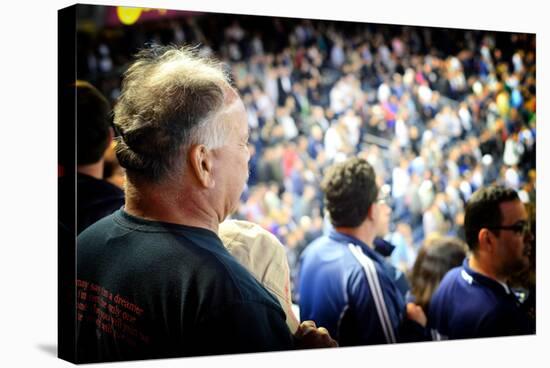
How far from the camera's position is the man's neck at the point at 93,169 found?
5.34 metres

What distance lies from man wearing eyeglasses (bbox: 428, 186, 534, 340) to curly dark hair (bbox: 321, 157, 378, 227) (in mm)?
704

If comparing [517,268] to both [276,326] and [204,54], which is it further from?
[204,54]

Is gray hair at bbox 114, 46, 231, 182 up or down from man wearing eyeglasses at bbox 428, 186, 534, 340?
up

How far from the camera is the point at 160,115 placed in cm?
536

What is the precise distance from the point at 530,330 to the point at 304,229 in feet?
5.74

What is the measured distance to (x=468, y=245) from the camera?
21.3ft

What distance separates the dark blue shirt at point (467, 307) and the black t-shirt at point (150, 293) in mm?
1499

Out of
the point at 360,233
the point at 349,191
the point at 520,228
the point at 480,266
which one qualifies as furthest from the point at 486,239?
the point at 349,191

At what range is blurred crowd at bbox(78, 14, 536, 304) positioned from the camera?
19.0 ft

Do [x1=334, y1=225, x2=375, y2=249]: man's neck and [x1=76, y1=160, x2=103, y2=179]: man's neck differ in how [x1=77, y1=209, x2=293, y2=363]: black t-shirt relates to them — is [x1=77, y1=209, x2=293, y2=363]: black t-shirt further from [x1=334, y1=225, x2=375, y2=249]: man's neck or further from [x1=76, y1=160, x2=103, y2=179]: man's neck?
[x1=334, y1=225, x2=375, y2=249]: man's neck

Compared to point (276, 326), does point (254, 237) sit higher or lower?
higher

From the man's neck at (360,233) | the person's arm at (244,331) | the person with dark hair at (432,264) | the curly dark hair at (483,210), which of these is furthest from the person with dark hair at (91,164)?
the curly dark hair at (483,210)

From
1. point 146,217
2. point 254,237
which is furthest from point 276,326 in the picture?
point 146,217

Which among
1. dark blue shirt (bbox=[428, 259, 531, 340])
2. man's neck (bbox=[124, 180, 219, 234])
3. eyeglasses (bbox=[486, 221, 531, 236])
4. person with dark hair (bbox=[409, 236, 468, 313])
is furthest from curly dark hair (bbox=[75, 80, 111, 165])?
eyeglasses (bbox=[486, 221, 531, 236])
